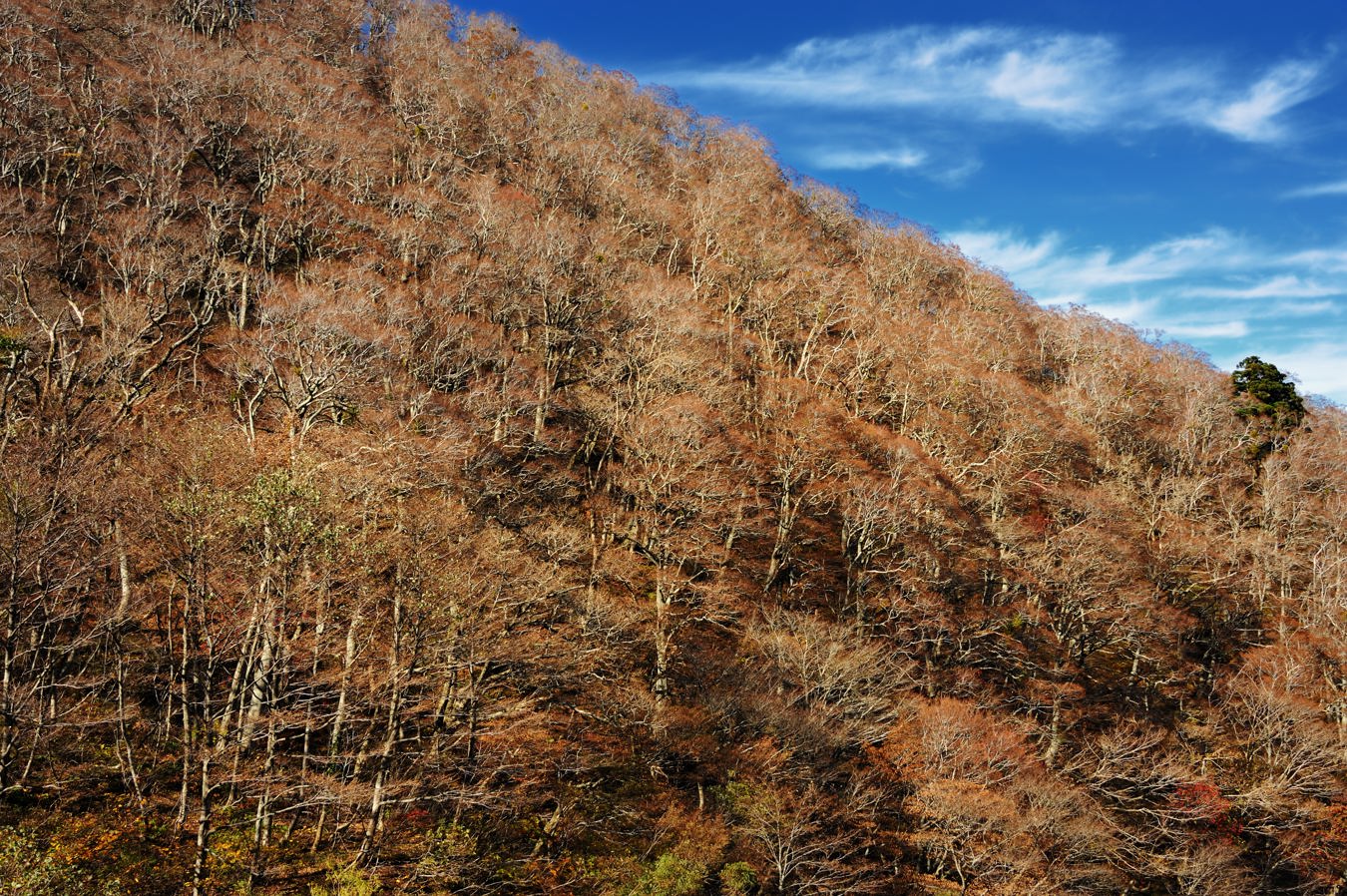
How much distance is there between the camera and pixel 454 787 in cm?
2275

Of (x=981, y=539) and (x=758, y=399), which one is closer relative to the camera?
(x=981, y=539)

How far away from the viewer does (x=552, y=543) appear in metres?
30.2

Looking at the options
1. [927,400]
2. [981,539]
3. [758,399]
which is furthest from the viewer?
[927,400]

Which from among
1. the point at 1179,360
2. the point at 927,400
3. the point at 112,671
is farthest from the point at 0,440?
the point at 1179,360

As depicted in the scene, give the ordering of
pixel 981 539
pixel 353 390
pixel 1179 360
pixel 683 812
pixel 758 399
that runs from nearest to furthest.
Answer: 1. pixel 683 812
2. pixel 353 390
3. pixel 981 539
4. pixel 758 399
5. pixel 1179 360

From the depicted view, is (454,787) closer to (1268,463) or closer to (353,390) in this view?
(353,390)

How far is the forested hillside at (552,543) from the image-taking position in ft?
67.5

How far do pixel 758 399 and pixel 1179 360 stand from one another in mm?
66595

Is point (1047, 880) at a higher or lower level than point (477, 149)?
lower

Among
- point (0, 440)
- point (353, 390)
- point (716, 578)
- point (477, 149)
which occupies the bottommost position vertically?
point (716, 578)

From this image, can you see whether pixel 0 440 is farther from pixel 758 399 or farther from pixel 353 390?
pixel 758 399

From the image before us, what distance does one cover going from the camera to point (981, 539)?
42.8 meters

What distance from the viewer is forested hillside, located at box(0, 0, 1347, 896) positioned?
20578mm

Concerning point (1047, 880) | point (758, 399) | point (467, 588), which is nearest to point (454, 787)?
point (467, 588)
